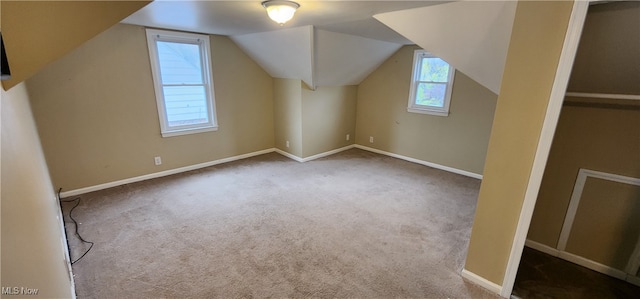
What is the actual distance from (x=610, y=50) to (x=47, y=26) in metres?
3.10

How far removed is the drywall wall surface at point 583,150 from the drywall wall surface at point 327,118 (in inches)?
125

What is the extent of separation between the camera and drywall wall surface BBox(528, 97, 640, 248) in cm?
190

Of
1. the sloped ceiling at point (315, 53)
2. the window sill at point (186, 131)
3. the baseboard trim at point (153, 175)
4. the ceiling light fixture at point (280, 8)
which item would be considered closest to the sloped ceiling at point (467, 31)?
the ceiling light fixture at point (280, 8)

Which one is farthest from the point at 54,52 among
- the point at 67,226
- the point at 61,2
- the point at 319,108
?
the point at 319,108

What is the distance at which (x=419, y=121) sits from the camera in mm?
4492

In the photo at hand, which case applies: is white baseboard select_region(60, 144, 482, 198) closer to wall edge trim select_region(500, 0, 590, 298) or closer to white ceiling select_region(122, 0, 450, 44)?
white ceiling select_region(122, 0, 450, 44)

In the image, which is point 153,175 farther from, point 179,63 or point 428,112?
point 428,112

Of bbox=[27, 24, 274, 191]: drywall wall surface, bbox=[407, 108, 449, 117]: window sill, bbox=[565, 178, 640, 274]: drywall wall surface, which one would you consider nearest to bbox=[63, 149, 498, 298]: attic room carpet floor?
bbox=[27, 24, 274, 191]: drywall wall surface

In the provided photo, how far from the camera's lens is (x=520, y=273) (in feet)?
6.82

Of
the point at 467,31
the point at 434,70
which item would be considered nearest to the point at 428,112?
the point at 434,70

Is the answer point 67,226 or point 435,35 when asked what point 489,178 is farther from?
point 67,226

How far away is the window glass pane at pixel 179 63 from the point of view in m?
3.59

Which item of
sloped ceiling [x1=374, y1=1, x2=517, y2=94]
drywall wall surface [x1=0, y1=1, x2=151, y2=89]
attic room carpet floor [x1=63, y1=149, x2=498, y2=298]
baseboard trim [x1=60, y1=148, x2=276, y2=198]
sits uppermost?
sloped ceiling [x1=374, y1=1, x2=517, y2=94]

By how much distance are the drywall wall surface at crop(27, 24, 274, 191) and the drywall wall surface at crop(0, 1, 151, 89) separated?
2.24 meters
